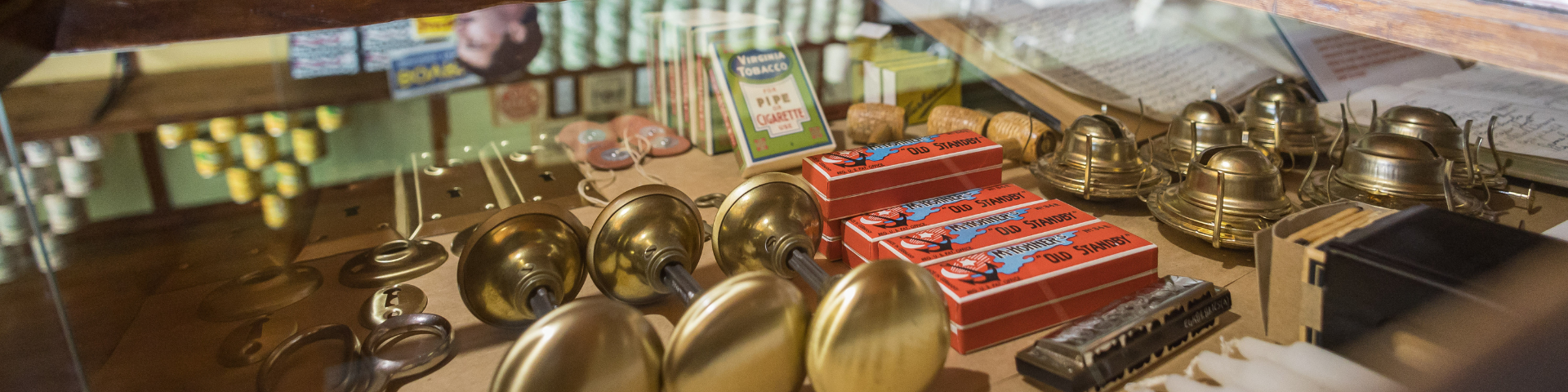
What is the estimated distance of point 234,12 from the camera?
27.8 inches

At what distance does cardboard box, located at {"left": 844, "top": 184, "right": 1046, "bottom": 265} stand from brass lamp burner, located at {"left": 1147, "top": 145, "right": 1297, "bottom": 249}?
7.0 inches

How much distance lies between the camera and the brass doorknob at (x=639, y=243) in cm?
73

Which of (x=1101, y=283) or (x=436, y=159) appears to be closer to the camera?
(x=1101, y=283)

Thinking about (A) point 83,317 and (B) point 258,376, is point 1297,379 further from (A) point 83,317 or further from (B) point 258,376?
(A) point 83,317

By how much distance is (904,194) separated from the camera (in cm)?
95

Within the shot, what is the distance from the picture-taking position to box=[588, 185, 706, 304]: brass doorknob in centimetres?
73

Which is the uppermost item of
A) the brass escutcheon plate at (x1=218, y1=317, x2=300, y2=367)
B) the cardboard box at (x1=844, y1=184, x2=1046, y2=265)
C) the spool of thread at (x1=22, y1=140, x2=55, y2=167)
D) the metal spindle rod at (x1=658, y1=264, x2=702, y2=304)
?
the spool of thread at (x1=22, y1=140, x2=55, y2=167)

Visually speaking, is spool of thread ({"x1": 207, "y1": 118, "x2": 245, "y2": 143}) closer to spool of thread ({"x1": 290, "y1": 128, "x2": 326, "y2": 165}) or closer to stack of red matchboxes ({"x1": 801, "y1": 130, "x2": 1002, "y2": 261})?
spool of thread ({"x1": 290, "y1": 128, "x2": 326, "y2": 165})

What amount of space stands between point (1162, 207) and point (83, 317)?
1121 millimetres

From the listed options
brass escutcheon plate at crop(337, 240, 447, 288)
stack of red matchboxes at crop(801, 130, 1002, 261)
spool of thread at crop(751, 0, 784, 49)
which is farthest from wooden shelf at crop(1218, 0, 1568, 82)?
brass escutcheon plate at crop(337, 240, 447, 288)

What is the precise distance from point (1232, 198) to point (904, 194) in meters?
0.37

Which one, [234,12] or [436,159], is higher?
[234,12]

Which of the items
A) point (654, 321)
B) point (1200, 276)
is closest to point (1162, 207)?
point (1200, 276)

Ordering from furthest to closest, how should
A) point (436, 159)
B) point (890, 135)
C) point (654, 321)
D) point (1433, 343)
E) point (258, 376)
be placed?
point (890, 135), point (436, 159), point (654, 321), point (258, 376), point (1433, 343)
